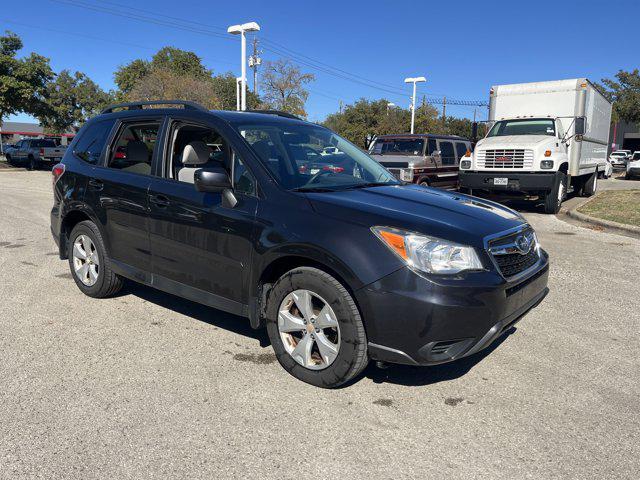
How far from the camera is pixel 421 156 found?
13.0 m

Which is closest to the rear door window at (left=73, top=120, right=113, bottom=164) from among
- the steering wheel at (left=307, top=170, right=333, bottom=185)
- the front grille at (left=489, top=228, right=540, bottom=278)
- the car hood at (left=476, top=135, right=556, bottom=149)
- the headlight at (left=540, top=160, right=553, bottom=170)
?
the steering wheel at (left=307, top=170, right=333, bottom=185)

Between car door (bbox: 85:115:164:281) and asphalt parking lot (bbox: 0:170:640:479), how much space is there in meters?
0.62

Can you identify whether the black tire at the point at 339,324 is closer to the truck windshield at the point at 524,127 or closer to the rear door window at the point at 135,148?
the rear door window at the point at 135,148

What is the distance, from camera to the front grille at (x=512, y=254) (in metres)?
3.26

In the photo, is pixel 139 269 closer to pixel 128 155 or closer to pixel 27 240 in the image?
pixel 128 155

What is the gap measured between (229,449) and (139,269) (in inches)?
88.4

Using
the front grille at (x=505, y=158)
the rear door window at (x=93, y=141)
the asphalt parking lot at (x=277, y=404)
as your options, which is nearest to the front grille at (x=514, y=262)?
the asphalt parking lot at (x=277, y=404)

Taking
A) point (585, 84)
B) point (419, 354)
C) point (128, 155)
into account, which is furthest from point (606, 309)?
point (585, 84)

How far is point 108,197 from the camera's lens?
15.5 feet

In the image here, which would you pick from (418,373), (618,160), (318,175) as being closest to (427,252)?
(418,373)

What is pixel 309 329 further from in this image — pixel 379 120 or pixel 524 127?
pixel 379 120

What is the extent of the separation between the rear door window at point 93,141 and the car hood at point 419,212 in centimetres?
268

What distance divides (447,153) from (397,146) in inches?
61.3

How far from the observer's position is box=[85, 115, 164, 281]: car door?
4398 mm
